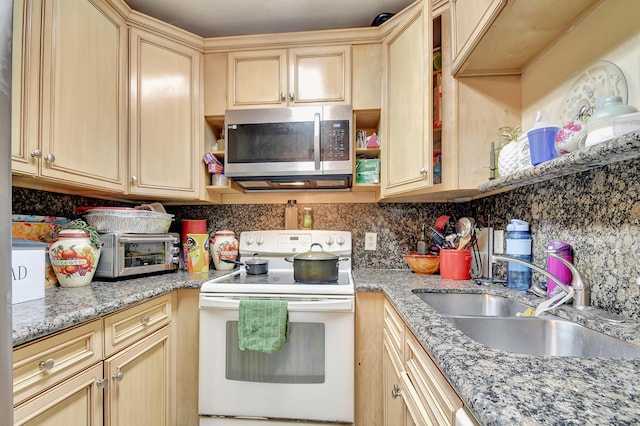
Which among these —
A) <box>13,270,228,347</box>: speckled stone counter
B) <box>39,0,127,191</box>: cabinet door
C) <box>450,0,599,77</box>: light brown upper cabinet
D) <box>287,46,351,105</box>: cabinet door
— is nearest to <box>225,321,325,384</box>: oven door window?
<box>13,270,228,347</box>: speckled stone counter

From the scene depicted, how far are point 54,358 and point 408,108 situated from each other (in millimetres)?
1706

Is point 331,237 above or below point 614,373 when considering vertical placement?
above

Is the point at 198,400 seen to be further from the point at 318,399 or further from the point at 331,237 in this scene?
the point at 331,237

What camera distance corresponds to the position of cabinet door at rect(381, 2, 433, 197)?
139 centimetres

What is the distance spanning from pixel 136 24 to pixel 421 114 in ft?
5.24

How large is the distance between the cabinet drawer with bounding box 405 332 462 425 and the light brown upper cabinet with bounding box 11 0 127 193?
150 centimetres

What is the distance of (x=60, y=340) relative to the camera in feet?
2.81

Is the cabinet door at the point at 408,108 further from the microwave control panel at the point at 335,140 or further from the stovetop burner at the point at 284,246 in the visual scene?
the stovetop burner at the point at 284,246

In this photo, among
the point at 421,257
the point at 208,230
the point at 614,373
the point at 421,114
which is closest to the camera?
the point at 614,373

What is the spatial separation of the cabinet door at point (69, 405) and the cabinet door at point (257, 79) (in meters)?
1.47

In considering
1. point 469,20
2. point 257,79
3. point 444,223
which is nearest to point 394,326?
point 444,223

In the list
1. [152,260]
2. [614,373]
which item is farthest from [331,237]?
[614,373]

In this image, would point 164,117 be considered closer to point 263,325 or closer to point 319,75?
point 319,75

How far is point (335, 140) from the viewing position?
5.42ft
